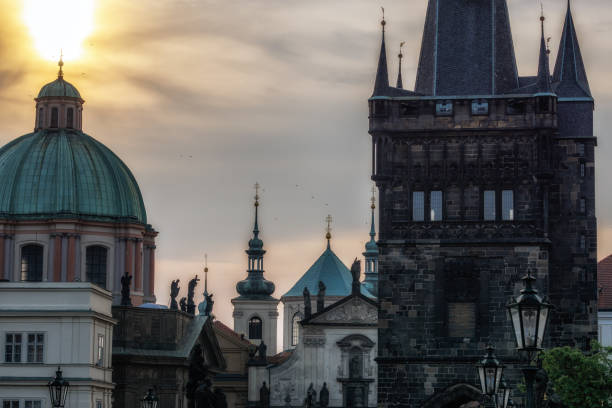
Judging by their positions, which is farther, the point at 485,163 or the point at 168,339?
the point at 168,339

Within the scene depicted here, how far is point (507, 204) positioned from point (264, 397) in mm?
43878

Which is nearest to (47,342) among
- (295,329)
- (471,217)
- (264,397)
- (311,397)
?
(471,217)

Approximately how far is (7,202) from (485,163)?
3293 centimetres

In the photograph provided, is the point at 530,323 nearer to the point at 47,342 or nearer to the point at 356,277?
the point at 47,342

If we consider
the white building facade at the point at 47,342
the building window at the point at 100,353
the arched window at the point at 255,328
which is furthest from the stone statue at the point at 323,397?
the white building facade at the point at 47,342

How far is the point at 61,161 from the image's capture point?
90188 mm

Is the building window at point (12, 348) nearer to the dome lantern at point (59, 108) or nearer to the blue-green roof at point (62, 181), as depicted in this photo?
the blue-green roof at point (62, 181)

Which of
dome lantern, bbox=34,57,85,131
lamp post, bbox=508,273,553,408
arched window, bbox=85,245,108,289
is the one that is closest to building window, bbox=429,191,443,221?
arched window, bbox=85,245,108,289

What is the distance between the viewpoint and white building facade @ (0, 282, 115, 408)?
66875 millimetres

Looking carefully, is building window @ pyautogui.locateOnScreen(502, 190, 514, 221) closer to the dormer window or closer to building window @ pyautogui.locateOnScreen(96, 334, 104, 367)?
the dormer window

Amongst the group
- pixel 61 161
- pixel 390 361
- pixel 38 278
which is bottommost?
pixel 390 361

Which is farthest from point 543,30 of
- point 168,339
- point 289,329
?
point 289,329

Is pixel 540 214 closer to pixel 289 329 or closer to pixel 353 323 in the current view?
pixel 353 323

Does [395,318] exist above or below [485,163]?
below
